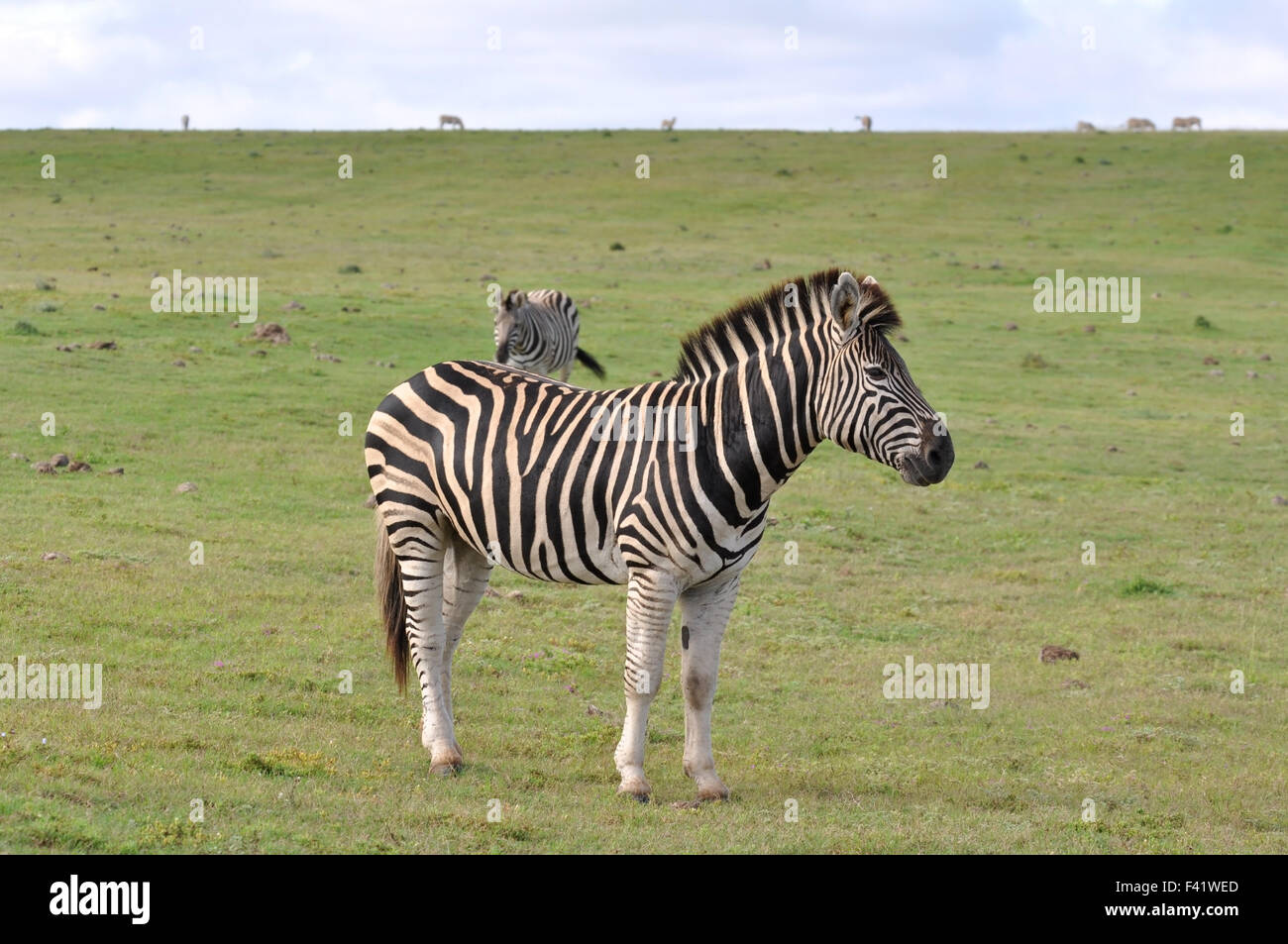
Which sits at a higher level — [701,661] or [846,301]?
[846,301]

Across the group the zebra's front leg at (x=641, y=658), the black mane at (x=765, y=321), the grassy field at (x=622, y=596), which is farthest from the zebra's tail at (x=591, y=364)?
the zebra's front leg at (x=641, y=658)

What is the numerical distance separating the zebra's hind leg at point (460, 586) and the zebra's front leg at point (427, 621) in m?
0.17

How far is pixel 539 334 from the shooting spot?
885 inches

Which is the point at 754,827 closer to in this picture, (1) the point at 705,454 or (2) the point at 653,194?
(1) the point at 705,454

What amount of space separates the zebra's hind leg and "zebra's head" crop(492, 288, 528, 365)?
12294 mm

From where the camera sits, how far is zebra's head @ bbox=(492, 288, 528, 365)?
2184cm

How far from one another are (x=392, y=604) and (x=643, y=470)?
229 cm

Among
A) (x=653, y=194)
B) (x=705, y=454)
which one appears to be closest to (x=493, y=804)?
(x=705, y=454)

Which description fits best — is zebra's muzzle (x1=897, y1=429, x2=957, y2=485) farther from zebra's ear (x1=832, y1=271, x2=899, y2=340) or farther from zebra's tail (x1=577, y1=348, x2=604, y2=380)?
zebra's tail (x1=577, y1=348, x2=604, y2=380)

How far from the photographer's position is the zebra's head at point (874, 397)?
780cm

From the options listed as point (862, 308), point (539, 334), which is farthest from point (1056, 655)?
point (539, 334)

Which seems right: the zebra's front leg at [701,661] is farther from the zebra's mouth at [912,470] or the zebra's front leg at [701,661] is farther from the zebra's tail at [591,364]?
the zebra's tail at [591,364]

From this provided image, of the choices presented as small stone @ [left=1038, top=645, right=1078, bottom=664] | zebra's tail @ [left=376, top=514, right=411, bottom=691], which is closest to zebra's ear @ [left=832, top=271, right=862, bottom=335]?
zebra's tail @ [left=376, top=514, right=411, bottom=691]

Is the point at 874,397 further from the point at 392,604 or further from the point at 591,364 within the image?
the point at 591,364
